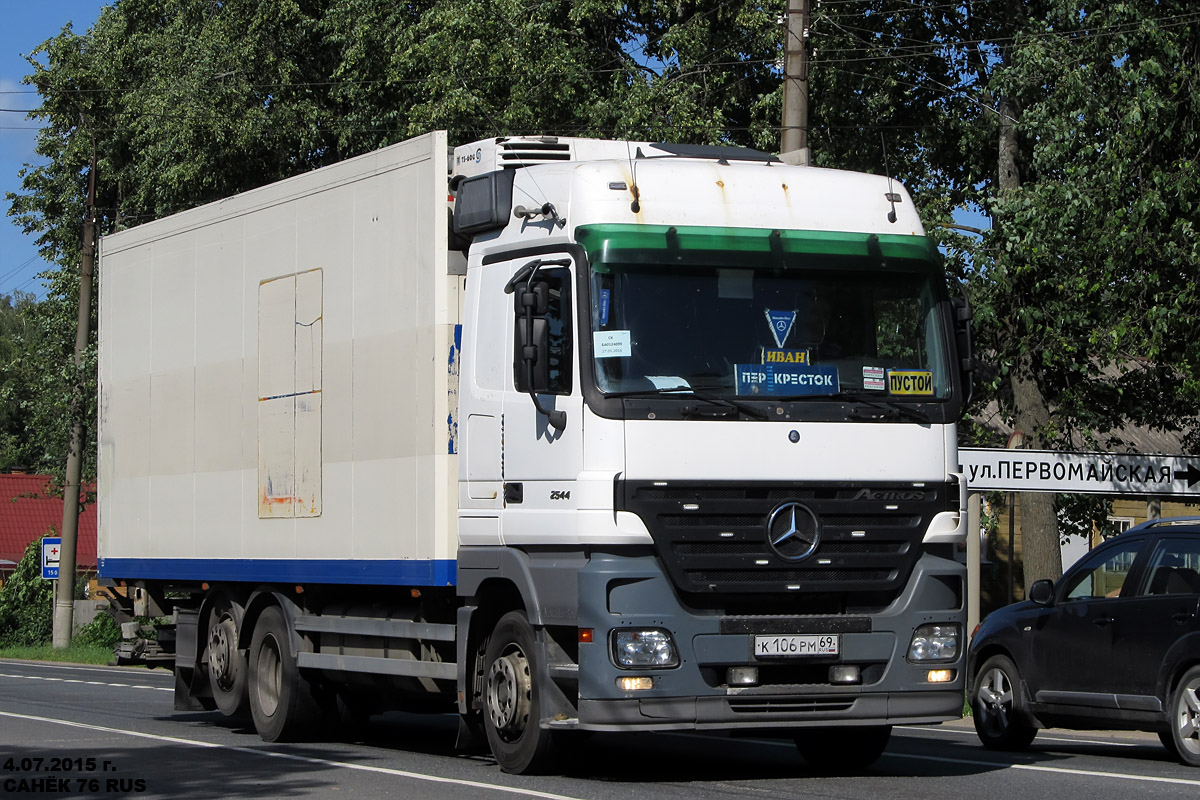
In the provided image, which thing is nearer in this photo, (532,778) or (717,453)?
(717,453)

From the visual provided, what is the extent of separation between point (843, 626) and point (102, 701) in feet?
39.9

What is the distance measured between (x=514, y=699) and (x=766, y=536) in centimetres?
185

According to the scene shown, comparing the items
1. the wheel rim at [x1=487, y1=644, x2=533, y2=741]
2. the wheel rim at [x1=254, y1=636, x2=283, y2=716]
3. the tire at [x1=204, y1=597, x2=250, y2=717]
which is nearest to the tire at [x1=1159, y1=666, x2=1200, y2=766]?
the wheel rim at [x1=487, y1=644, x2=533, y2=741]

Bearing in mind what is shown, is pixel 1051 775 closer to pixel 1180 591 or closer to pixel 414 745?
pixel 1180 591

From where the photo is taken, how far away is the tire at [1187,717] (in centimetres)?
1166

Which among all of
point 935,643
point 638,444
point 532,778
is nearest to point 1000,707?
point 935,643

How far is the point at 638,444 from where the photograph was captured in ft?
31.9

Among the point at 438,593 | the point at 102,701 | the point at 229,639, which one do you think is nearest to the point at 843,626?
the point at 438,593

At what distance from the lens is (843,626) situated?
1002cm

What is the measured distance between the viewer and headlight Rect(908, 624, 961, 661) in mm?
10188

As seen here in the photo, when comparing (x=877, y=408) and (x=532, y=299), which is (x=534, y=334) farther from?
(x=877, y=408)

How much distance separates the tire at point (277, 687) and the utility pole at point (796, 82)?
6351 millimetres

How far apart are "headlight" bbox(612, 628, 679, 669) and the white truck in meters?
0.01

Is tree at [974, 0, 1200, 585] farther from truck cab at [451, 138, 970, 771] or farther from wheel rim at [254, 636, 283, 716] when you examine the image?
wheel rim at [254, 636, 283, 716]
